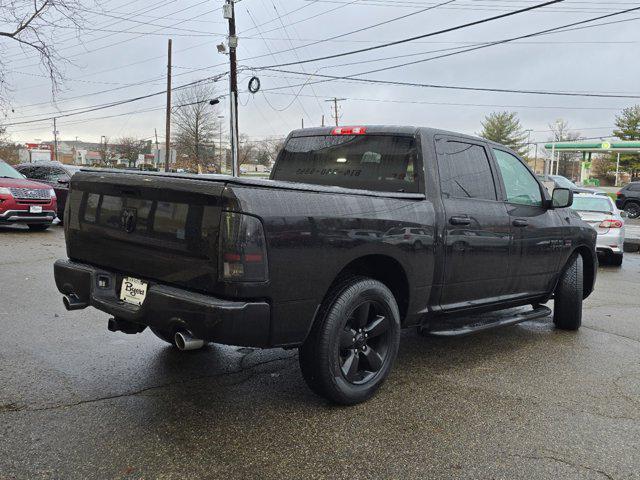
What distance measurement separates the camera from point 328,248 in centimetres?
320

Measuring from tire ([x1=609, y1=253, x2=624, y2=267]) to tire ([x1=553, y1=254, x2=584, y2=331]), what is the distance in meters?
6.44

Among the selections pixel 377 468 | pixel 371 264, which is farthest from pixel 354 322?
pixel 377 468

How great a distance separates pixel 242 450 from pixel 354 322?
1070 millimetres

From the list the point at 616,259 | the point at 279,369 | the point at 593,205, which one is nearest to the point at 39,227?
the point at 279,369

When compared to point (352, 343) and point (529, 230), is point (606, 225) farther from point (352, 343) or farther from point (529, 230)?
point (352, 343)

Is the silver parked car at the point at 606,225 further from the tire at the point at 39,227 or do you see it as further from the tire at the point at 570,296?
the tire at the point at 39,227

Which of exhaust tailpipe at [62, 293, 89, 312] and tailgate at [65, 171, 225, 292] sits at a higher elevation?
tailgate at [65, 171, 225, 292]

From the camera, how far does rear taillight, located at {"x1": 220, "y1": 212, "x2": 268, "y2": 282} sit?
2.82 metres

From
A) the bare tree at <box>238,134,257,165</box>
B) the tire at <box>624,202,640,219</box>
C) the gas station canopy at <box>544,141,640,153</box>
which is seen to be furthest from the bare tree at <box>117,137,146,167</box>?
the tire at <box>624,202,640,219</box>

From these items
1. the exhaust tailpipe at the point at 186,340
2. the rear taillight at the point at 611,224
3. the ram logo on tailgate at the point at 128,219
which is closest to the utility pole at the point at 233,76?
the rear taillight at the point at 611,224

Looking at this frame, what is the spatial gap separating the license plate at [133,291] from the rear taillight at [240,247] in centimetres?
63

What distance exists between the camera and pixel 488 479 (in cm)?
273

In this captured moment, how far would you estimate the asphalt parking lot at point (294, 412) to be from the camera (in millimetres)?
2809

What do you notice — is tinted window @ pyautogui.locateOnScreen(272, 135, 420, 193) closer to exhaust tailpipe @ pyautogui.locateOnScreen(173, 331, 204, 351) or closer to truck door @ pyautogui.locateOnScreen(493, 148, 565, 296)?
truck door @ pyautogui.locateOnScreen(493, 148, 565, 296)
